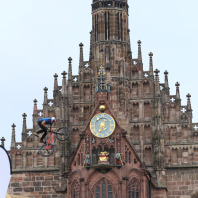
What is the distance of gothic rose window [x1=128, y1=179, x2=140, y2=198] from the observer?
54.6 meters

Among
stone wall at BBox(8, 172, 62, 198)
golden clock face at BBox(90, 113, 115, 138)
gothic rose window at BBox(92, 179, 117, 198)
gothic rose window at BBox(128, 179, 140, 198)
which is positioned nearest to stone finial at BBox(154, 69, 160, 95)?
golden clock face at BBox(90, 113, 115, 138)

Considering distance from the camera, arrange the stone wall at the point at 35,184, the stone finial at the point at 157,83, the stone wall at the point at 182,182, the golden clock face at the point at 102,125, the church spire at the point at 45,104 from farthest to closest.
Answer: the church spire at the point at 45,104 < the stone finial at the point at 157,83 < the stone wall at the point at 35,184 < the stone wall at the point at 182,182 < the golden clock face at the point at 102,125

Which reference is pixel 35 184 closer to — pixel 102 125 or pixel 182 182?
pixel 102 125

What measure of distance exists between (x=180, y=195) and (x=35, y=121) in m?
12.3

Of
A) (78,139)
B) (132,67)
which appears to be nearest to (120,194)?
(78,139)

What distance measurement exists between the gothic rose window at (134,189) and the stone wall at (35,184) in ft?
20.9

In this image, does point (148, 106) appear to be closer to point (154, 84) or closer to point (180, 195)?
point (154, 84)

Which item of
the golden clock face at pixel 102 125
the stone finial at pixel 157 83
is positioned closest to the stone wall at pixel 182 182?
the golden clock face at pixel 102 125

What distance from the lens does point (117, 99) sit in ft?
196

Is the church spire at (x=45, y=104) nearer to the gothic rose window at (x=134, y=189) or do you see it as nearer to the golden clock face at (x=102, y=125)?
the golden clock face at (x=102, y=125)

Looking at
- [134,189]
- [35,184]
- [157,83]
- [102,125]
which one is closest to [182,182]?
[134,189]

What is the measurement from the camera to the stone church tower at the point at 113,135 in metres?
54.8

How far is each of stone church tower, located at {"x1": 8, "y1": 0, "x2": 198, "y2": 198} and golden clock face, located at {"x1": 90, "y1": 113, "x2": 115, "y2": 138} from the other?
231 mm

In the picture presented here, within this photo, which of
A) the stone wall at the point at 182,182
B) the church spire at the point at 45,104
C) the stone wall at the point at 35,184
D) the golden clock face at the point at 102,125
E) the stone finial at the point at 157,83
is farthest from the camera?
the church spire at the point at 45,104
